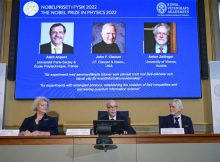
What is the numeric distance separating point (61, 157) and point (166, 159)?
108cm

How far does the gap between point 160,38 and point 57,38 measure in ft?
5.58

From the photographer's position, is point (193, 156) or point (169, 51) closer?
point (193, 156)

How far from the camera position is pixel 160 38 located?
606 centimetres

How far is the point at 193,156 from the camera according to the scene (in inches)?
149

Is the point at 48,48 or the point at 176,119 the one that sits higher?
the point at 48,48

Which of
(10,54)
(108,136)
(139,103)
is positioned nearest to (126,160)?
(108,136)

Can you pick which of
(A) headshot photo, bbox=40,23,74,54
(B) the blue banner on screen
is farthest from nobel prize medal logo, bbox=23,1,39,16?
(A) headshot photo, bbox=40,23,74,54

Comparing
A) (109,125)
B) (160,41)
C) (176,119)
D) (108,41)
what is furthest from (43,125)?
(160,41)

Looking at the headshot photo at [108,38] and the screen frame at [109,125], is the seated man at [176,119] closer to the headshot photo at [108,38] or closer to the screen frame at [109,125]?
the screen frame at [109,125]

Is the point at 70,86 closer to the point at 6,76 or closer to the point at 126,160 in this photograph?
the point at 6,76

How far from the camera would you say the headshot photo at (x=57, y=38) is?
19.5 feet

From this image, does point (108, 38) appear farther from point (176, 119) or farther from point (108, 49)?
point (176, 119)

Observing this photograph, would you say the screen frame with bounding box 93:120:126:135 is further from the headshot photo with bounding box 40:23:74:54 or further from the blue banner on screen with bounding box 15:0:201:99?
the headshot photo with bounding box 40:23:74:54

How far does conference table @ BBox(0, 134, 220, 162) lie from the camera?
3771 mm
